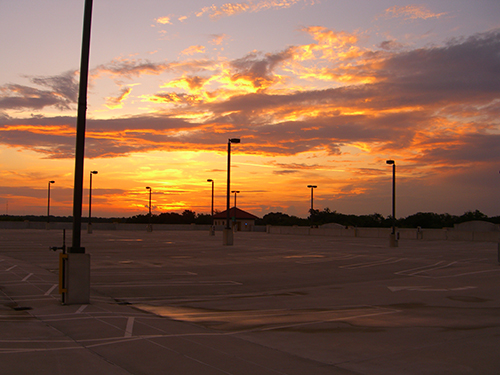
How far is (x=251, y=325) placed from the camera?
8844 millimetres

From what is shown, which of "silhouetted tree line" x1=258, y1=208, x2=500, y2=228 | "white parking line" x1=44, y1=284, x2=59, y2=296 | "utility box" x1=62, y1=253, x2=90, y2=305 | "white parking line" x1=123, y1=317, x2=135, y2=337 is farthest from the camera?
"silhouetted tree line" x1=258, y1=208, x2=500, y2=228

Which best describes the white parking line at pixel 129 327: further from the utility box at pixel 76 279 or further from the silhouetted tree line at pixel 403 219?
the silhouetted tree line at pixel 403 219

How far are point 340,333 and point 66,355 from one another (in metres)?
4.40

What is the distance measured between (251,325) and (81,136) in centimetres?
592

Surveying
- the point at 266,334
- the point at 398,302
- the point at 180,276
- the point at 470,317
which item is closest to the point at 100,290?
the point at 180,276

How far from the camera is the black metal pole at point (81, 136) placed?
1092cm

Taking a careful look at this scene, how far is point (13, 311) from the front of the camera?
9750 millimetres

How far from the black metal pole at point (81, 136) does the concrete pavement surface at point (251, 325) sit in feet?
5.47

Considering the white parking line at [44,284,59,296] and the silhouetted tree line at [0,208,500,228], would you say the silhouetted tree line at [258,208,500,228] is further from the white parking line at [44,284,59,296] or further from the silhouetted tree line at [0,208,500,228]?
the white parking line at [44,284,59,296]

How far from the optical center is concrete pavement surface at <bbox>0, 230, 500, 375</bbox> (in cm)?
625

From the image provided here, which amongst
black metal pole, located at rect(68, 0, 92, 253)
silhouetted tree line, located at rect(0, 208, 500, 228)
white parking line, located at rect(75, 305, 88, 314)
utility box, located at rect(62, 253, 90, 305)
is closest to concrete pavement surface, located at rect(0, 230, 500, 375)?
white parking line, located at rect(75, 305, 88, 314)

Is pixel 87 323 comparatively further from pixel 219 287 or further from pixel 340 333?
pixel 219 287

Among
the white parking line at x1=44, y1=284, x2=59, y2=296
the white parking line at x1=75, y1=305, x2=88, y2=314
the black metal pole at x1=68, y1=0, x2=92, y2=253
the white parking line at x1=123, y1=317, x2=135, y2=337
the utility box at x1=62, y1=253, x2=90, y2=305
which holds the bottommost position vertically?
the white parking line at x1=44, y1=284, x2=59, y2=296

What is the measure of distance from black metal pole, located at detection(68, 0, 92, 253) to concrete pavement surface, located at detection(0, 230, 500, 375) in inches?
65.6
